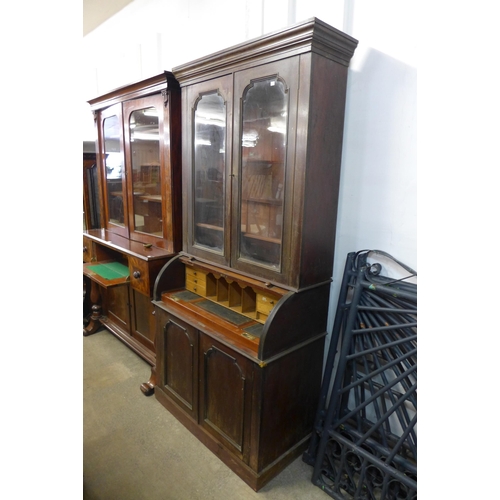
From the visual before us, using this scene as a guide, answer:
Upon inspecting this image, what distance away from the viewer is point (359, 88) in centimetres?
174

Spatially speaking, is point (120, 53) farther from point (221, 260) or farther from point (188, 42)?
point (221, 260)

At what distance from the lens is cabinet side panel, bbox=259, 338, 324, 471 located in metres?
1.71

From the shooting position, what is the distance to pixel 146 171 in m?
2.68

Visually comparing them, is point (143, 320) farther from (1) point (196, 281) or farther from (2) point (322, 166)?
(2) point (322, 166)

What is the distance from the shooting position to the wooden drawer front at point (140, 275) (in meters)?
2.37

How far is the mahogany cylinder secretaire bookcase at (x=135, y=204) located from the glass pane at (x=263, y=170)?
76 centimetres

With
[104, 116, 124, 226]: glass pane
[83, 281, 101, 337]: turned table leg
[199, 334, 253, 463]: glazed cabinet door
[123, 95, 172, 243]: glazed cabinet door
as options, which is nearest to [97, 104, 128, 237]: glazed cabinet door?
[104, 116, 124, 226]: glass pane

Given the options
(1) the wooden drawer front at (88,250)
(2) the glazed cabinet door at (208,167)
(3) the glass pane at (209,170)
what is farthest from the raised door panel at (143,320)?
(3) the glass pane at (209,170)

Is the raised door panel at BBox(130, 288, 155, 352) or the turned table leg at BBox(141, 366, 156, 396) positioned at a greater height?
the raised door panel at BBox(130, 288, 155, 352)

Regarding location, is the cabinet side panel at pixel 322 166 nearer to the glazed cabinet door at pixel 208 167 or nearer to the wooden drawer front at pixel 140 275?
the glazed cabinet door at pixel 208 167

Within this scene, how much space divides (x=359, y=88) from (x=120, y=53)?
2.85 metres

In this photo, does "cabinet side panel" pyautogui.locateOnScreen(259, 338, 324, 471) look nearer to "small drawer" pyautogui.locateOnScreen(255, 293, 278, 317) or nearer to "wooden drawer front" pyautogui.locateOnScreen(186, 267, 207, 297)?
Answer: "small drawer" pyautogui.locateOnScreen(255, 293, 278, 317)

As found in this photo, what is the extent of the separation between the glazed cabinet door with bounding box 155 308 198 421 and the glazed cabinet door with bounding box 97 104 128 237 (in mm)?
1071
